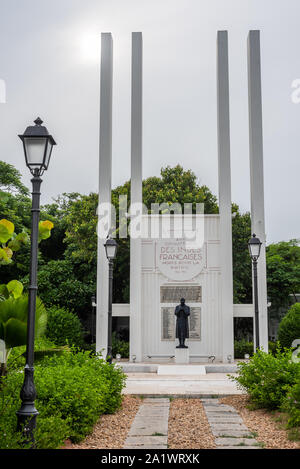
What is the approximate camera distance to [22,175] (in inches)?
1133

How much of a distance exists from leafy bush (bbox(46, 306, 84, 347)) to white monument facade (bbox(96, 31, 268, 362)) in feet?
3.69

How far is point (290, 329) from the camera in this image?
61.8 ft

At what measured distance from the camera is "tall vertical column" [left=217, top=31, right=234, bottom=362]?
19.6 metres

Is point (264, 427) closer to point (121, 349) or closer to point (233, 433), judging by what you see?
point (233, 433)

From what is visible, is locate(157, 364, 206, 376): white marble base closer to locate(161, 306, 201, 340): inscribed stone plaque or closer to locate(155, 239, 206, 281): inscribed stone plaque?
locate(161, 306, 201, 340): inscribed stone plaque

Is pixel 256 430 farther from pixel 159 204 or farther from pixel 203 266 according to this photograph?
pixel 159 204

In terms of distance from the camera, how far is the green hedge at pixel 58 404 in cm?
580

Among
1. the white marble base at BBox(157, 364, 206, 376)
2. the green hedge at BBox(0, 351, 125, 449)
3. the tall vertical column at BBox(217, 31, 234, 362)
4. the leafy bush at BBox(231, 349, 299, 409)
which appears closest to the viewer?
the green hedge at BBox(0, 351, 125, 449)

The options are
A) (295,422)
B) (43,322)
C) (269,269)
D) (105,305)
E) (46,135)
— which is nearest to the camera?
(46,135)

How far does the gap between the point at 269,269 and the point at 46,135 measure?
23124 mm

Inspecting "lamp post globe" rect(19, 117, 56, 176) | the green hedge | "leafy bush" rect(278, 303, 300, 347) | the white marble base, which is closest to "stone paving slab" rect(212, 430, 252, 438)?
the green hedge

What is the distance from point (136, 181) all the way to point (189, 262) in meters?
3.83

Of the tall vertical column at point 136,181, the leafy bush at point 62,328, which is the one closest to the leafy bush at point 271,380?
the tall vertical column at point 136,181
